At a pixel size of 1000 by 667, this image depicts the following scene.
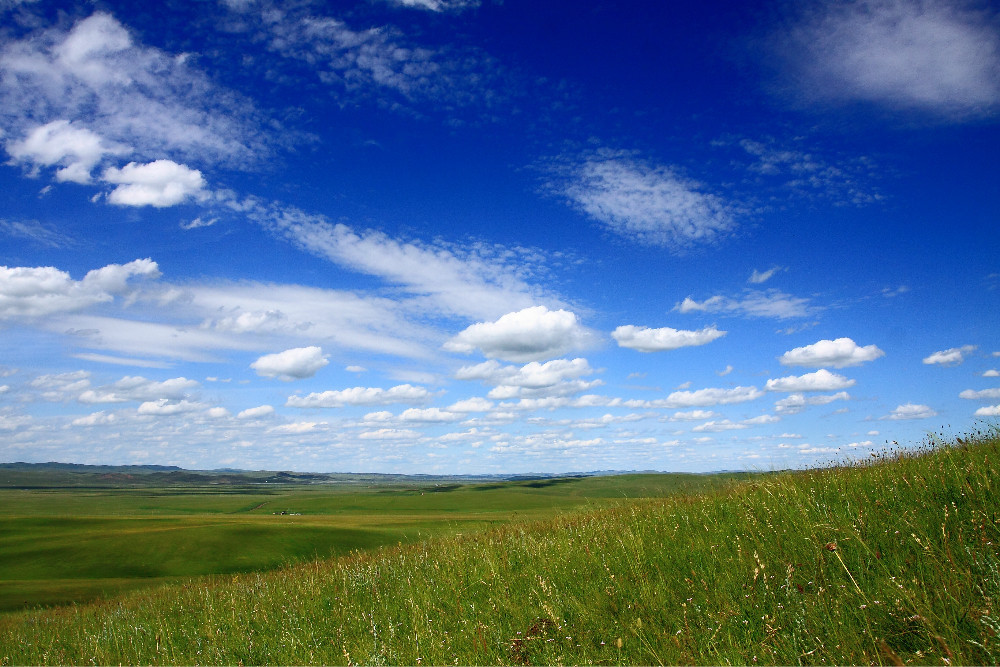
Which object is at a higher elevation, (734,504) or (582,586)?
(734,504)

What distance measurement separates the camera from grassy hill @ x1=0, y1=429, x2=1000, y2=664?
12.5ft

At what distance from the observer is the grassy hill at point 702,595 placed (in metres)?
3.82

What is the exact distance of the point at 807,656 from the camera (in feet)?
12.5

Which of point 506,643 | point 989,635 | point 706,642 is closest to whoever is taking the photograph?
point 989,635

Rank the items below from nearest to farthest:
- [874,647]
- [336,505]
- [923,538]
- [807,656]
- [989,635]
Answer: [989,635], [874,647], [807,656], [923,538], [336,505]

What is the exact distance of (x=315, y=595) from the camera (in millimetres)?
8852

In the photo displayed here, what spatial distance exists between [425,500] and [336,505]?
2878cm

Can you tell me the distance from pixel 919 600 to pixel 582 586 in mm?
3069

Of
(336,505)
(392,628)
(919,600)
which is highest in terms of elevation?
(919,600)

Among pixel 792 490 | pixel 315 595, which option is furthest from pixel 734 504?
pixel 315 595

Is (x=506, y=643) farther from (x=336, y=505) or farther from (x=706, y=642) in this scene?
(x=336, y=505)

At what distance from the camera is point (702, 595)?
16.1ft

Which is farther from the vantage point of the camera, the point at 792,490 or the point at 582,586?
the point at 792,490

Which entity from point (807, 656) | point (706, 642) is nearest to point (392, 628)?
point (706, 642)
